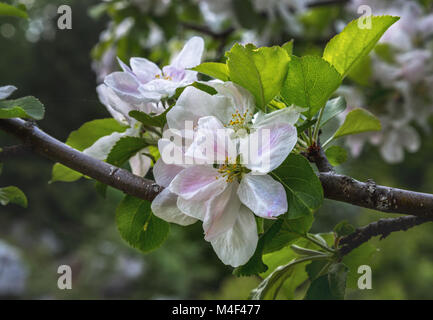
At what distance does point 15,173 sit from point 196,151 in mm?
5444

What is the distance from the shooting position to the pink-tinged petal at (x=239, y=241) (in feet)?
1.07

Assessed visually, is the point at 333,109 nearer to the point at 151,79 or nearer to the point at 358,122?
the point at 358,122

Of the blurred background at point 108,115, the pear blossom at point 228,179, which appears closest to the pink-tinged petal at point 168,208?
the pear blossom at point 228,179

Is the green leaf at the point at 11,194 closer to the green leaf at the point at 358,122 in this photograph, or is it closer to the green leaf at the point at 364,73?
the green leaf at the point at 358,122

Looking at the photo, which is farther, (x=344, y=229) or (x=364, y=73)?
(x=364, y=73)

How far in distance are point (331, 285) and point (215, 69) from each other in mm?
213

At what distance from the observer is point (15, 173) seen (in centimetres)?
522

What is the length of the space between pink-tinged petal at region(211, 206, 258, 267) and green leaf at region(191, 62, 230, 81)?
114 millimetres

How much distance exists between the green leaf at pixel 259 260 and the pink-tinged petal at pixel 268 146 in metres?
0.06

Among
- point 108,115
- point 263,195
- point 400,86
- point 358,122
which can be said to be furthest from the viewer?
point 108,115

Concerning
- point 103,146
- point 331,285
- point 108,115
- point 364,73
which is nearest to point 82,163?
point 103,146

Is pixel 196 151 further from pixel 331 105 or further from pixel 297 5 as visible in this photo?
pixel 297 5

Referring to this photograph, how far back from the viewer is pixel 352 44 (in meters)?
0.36
